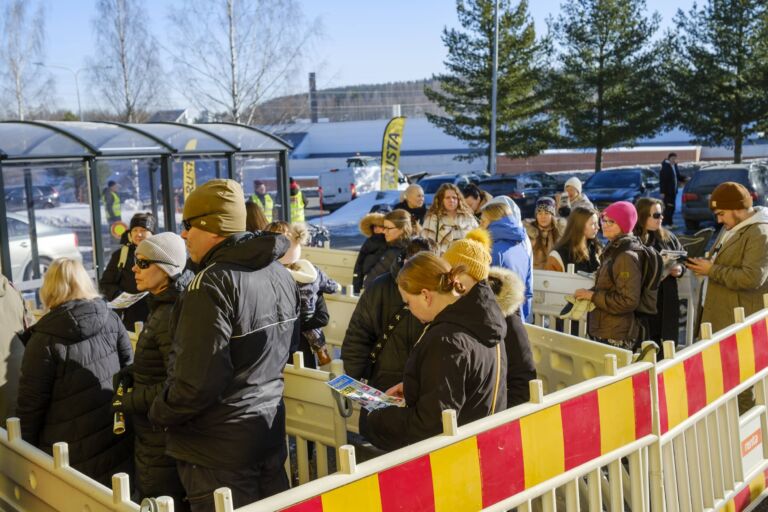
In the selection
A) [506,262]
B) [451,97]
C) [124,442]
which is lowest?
[124,442]

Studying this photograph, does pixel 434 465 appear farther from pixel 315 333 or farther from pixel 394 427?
pixel 315 333

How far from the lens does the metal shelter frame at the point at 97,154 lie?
9492 millimetres

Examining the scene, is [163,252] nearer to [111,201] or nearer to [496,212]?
[496,212]

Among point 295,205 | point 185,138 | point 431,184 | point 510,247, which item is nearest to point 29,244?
point 185,138

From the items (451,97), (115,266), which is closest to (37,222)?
(115,266)

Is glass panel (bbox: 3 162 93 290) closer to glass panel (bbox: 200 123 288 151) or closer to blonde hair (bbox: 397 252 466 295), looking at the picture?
glass panel (bbox: 200 123 288 151)

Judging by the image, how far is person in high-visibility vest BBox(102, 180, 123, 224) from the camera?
11.1 meters

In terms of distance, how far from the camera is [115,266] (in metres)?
6.41

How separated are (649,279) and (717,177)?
15083 millimetres

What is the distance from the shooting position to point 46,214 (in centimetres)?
1024

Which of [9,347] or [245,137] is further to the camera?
[245,137]

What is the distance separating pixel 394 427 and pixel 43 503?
1.32m

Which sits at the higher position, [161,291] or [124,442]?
[161,291]

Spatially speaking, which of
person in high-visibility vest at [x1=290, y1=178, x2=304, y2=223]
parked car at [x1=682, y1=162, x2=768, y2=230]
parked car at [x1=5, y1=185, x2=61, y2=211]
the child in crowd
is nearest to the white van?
person in high-visibility vest at [x1=290, y1=178, x2=304, y2=223]
